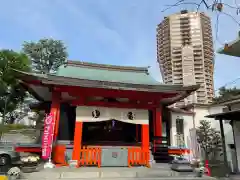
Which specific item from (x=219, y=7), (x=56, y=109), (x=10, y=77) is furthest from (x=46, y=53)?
(x=219, y=7)

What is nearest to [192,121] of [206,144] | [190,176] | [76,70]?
[206,144]

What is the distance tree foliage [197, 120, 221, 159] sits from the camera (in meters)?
16.1

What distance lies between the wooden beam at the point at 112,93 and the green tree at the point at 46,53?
19926 mm

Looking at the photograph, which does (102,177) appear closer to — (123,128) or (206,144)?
(123,128)

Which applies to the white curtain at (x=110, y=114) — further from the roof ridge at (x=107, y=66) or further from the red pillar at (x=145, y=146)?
the roof ridge at (x=107, y=66)

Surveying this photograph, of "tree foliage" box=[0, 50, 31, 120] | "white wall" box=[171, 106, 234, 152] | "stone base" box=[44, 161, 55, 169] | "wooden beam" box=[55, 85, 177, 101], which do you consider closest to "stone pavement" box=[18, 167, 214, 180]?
"stone base" box=[44, 161, 55, 169]

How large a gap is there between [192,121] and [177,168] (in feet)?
27.3

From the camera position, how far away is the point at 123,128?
1396 cm

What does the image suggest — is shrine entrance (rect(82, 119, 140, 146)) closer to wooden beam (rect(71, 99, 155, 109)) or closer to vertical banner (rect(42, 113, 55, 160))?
wooden beam (rect(71, 99, 155, 109))

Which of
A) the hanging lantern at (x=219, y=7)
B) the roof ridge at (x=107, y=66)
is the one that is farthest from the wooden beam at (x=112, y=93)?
the hanging lantern at (x=219, y=7)

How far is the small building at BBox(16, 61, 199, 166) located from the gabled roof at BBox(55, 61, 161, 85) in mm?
245

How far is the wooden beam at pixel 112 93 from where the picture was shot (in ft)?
36.3

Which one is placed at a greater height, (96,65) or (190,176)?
(96,65)

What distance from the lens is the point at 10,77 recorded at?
21969mm
